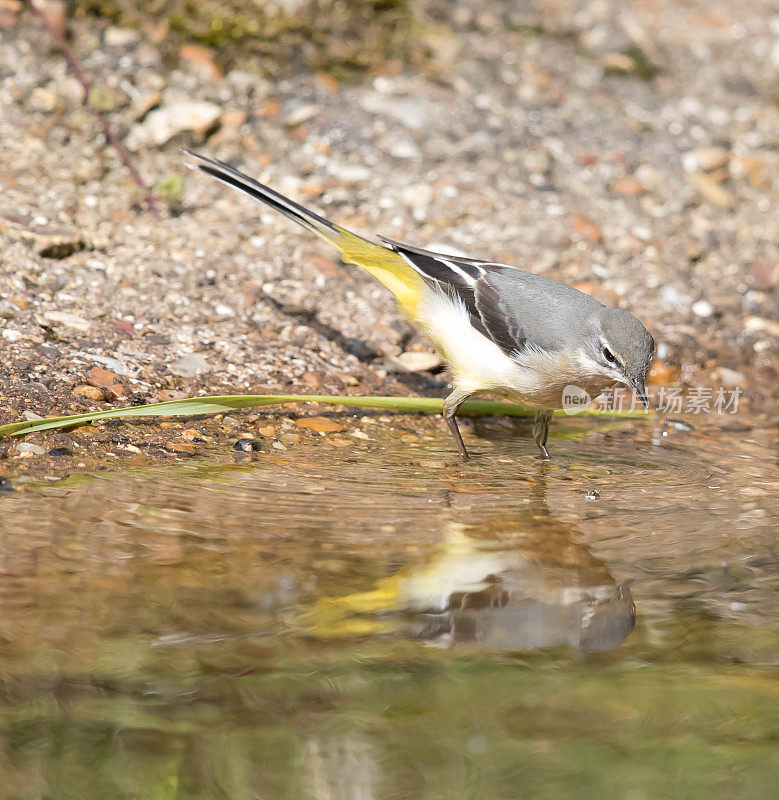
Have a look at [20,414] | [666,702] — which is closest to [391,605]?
[666,702]

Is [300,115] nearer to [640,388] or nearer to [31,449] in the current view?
[640,388]

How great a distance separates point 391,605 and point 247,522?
81 cm

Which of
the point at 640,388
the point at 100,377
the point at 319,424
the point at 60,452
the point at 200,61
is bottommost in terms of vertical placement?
the point at 60,452

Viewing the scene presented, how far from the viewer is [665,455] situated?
4.81m

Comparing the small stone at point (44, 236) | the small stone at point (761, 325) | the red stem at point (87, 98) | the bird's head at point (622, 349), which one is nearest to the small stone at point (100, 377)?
the small stone at point (44, 236)

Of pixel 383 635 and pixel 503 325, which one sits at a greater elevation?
Answer: pixel 503 325

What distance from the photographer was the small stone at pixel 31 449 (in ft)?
13.0

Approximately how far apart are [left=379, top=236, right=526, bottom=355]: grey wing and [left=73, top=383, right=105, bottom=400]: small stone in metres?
1.78

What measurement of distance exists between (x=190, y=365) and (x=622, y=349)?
2.22 m

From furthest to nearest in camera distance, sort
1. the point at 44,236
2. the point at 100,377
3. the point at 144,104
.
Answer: the point at 144,104 < the point at 44,236 < the point at 100,377

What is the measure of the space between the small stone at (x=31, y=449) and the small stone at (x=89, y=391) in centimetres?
53

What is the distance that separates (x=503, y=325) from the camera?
193 inches

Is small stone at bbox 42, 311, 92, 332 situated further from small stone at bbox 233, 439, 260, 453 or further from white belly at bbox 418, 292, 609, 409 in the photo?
white belly at bbox 418, 292, 609, 409

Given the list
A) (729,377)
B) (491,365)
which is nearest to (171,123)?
(491,365)
